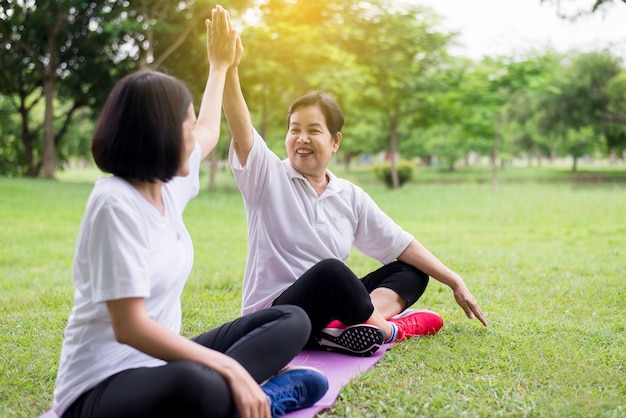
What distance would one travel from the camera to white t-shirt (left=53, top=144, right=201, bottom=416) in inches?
69.8

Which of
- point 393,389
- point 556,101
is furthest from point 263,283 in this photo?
point 556,101

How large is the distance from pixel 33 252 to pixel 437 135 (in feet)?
93.4

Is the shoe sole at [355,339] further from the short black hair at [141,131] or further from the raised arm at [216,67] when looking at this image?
the short black hair at [141,131]

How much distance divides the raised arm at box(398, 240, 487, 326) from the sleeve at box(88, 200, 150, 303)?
1.93 meters

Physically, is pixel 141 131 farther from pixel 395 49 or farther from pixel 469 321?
pixel 395 49

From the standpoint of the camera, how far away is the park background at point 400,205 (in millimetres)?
2913

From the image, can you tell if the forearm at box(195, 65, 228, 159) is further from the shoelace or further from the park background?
the shoelace

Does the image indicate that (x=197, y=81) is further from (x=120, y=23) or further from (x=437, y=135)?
(x=437, y=135)

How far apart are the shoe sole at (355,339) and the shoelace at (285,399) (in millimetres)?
730

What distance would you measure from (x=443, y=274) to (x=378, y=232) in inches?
15.7

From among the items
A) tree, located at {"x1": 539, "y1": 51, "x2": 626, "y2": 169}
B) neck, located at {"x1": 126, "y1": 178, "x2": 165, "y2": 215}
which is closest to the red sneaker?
neck, located at {"x1": 126, "y1": 178, "x2": 165, "y2": 215}

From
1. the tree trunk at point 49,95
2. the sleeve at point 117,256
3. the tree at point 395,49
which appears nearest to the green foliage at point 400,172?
the tree at point 395,49

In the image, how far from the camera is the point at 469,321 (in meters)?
3.97

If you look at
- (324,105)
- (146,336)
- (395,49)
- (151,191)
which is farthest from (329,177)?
(395,49)
